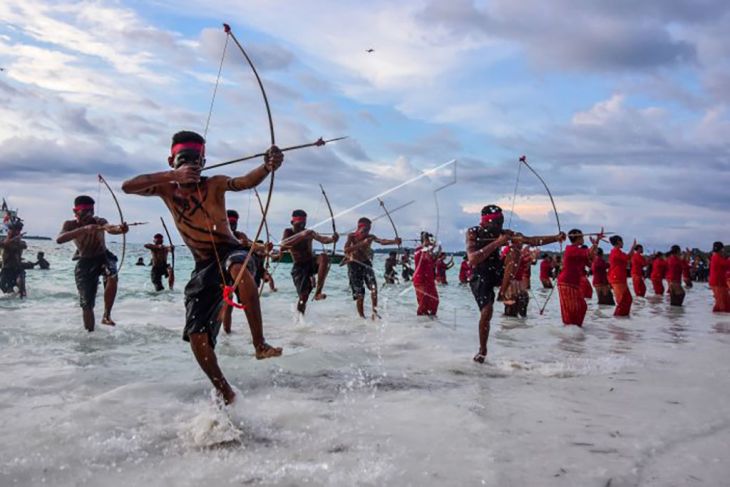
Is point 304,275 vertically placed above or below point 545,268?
below

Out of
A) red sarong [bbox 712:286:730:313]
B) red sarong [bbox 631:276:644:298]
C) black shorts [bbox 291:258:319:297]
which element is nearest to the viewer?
black shorts [bbox 291:258:319:297]

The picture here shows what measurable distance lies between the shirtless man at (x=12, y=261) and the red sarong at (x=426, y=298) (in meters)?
10.7

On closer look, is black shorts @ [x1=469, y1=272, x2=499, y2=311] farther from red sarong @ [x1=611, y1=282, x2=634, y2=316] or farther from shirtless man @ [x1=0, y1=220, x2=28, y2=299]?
shirtless man @ [x1=0, y1=220, x2=28, y2=299]

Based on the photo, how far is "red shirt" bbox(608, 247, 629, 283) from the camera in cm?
1517

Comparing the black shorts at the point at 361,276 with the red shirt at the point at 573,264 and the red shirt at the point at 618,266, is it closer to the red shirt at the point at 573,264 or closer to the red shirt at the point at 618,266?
the red shirt at the point at 573,264

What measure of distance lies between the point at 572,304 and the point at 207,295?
888 centimetres

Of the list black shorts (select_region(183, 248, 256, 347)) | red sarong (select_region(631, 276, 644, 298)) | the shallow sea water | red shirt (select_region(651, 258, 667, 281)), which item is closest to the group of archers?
black shorts (select_region(183, 248, 256, 347))

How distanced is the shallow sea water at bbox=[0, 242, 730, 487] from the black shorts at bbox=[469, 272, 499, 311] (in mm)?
781

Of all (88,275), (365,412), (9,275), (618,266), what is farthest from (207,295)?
(9,275)

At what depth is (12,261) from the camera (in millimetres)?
16266

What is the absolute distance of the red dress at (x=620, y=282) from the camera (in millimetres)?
14648

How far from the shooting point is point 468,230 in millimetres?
7949

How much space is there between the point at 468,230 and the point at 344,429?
4132 mm

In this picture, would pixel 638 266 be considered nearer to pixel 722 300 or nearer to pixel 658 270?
pixel 658 270
